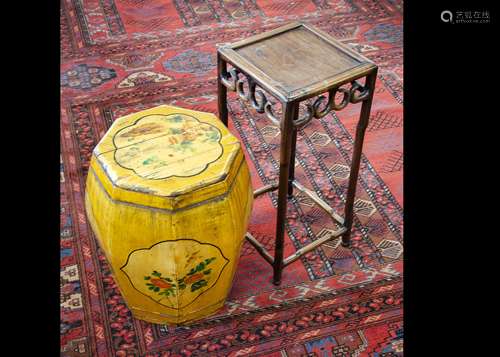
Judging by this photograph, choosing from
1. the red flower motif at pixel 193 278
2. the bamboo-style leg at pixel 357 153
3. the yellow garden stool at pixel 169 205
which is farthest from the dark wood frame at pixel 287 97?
the red flower motif at pixel 193 278

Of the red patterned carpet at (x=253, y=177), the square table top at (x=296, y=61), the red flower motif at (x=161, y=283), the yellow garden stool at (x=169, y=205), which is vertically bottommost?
the red patterned carpet at (x=253, y=177)

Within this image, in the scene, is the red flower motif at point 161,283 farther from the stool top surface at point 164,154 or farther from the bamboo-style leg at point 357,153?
the bamboo-style leg at point 357,153

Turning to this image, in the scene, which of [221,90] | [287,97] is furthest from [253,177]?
[287,97]

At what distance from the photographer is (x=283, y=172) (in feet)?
6.52

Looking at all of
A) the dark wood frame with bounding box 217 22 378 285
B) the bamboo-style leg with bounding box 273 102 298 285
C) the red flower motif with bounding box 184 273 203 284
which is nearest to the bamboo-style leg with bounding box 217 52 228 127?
the dark wood frame with bounding box 217 22 378 285

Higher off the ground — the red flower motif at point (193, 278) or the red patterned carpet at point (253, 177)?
the red flower motif at point (193, 278)

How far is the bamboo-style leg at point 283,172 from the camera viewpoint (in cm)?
187

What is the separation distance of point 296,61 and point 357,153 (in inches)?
16.3

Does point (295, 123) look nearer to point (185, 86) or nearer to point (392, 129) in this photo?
point (392, 129)

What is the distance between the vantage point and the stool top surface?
6.09ft

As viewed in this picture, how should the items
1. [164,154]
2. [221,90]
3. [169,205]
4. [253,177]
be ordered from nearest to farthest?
[169,205]
[164,154]
[221,90]
[253,177]

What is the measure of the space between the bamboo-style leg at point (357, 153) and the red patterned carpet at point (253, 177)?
124 millimetres

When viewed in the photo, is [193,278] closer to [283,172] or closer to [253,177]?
[283,172]

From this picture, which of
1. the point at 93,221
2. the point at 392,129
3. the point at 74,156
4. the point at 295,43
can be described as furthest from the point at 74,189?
the point at 392,129
